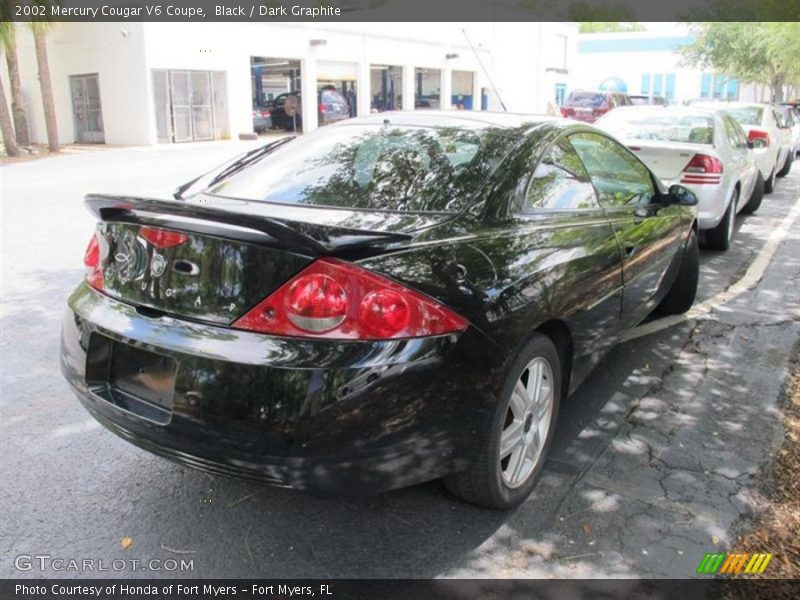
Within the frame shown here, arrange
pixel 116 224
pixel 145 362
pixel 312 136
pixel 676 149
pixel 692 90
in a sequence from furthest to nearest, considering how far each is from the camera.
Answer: pixel 692 90, pixel 676 149, pixel 312 136, pixel 116 224, pixel 145 362

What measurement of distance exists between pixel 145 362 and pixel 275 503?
885 mm

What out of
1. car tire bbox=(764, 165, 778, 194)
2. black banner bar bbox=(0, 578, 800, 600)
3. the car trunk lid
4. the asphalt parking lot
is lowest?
black banner bar bbox=(0, 578, 800, 600)

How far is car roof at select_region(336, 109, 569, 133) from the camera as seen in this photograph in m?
3.57

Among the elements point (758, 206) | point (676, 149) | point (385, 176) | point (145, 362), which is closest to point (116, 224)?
point (145, 362)

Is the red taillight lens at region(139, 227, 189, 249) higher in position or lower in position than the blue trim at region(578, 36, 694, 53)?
lower

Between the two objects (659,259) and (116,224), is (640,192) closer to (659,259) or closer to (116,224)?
(659,259)

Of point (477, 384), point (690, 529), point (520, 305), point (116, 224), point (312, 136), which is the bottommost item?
point (690, 529)

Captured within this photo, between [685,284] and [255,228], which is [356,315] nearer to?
[255,228]

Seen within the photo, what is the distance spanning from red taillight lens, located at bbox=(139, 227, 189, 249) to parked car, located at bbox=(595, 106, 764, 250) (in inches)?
231

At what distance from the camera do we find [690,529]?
2.91 metres

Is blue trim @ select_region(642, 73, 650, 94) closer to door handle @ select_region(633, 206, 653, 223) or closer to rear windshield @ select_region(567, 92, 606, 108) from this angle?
rear windshield @ select_region(567, 92, 606, 108)

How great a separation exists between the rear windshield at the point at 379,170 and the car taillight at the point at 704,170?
446cm

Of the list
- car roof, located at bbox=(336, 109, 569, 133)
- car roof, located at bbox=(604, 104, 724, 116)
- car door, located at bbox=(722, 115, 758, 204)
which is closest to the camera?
car roof, located at bbox=(336, 109, 569, 133)

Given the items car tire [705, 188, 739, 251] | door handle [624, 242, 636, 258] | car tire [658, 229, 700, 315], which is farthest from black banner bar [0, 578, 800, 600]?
car tire [705, 188, 739, 251]
